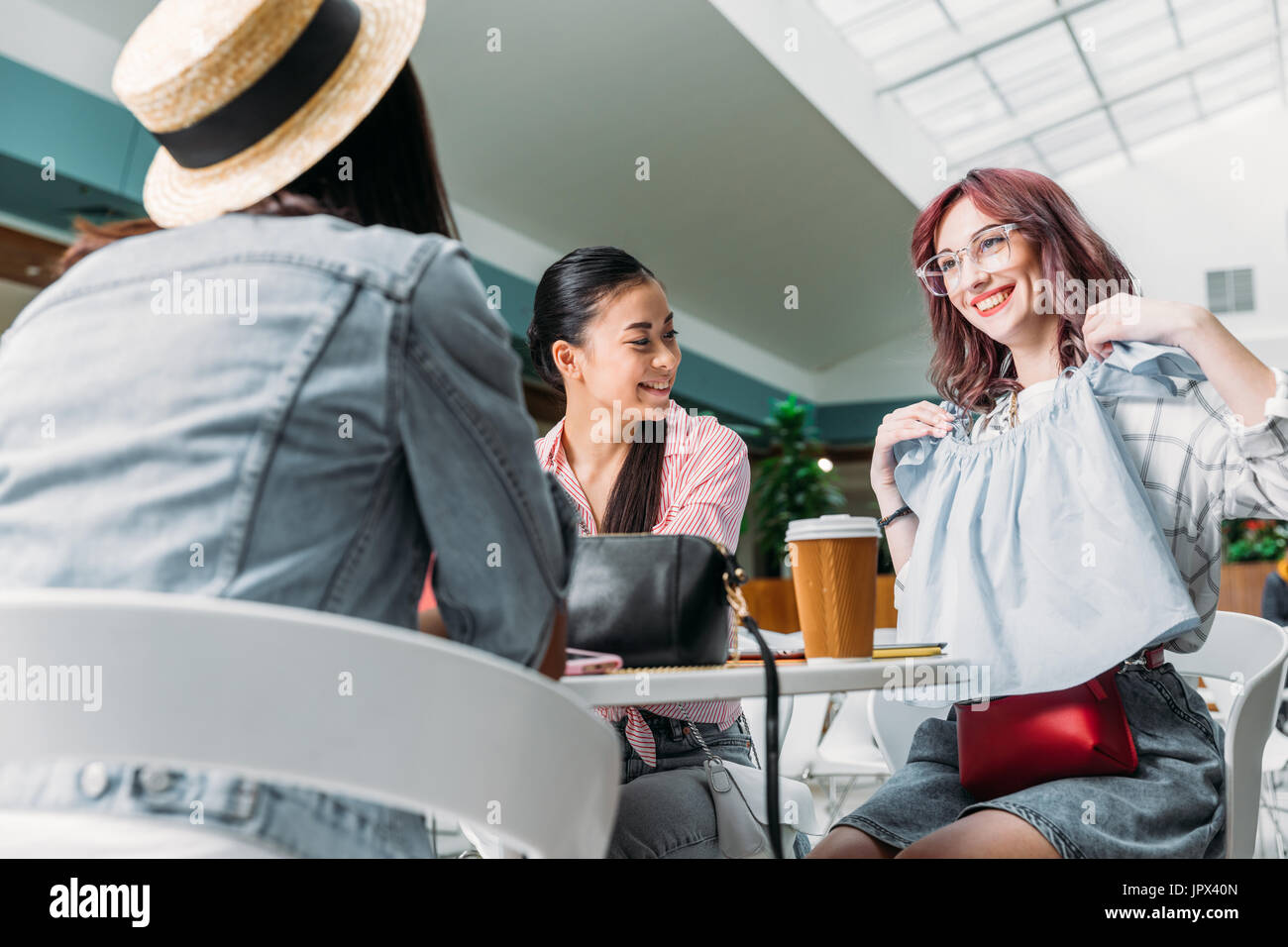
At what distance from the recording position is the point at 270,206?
33.9 inches

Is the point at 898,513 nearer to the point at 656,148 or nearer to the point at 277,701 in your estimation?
the point at 277,701

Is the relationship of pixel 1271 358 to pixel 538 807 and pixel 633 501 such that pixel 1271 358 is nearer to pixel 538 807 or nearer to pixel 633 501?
pixel 633 501

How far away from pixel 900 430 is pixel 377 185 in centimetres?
91

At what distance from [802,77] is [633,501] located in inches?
242

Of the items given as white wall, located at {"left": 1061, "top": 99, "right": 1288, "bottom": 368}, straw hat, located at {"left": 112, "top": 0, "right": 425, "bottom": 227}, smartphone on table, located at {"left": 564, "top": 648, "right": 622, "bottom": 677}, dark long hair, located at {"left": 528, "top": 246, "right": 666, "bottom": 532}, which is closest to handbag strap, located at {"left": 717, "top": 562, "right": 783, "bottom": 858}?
smartphone on table, located at {"left": 564, "top": 648, "right": 622, "bottom": 677}

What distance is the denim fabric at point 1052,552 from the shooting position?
1247 millimetres

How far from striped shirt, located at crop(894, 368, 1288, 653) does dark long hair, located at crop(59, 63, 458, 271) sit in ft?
3.05

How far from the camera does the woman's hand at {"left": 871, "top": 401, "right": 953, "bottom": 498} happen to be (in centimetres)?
154

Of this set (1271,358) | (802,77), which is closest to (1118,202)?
(1271,358)

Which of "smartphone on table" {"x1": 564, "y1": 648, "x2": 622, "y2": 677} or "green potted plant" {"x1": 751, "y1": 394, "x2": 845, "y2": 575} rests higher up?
"green potted plant" {"x1": 751, "y1": 394, "x2": 845, "y2": 575}

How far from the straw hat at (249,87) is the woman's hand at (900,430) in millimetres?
893

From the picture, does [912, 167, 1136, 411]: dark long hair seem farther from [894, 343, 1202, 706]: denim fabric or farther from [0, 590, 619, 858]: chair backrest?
[0, 590, 619, 858]: chair backrest

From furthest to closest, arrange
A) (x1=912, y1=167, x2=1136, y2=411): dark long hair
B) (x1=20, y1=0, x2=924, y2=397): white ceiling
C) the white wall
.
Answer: the white wall, (x1=20, y1=0, x2=924, y2=397): white ceiling, (x1=912, y1=167, x2=1136, y2=411): dark long hair
